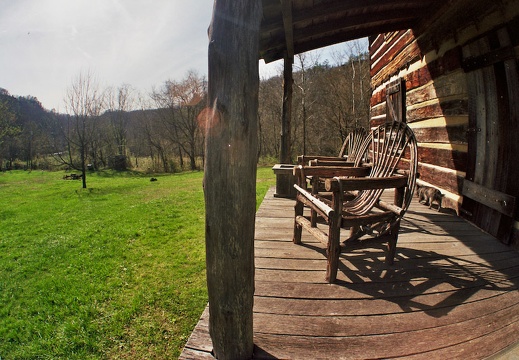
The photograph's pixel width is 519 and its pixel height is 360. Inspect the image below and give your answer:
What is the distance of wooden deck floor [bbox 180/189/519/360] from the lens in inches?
58.1

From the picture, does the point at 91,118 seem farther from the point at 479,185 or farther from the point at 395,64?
the point at 479,185

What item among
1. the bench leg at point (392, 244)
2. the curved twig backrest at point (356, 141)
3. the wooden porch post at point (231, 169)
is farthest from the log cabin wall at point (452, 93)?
the wooden porch post at point (231, 169)

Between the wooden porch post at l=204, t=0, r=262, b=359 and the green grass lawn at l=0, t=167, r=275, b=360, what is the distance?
1.30 m

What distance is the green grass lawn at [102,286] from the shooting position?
2.47m

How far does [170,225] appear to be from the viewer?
20.2ft

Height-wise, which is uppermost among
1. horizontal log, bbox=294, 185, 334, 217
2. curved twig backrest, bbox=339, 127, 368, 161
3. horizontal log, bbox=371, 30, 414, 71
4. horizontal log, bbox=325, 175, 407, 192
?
horizontal log, bbox=371, 30, 414, 71

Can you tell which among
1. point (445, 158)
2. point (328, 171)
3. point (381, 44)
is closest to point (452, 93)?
Result: point (445, 158)

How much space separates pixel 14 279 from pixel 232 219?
4.91 m

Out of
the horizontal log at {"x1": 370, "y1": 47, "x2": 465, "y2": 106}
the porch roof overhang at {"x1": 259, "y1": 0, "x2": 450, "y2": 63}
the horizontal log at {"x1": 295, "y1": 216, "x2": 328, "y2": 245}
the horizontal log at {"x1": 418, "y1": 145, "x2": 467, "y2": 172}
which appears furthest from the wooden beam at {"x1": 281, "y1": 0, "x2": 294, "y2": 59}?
the horizontal log at {"x1": 418, "y1": 145, "x2": 467, "y2": 172}

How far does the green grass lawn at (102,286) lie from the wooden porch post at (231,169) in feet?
4.26

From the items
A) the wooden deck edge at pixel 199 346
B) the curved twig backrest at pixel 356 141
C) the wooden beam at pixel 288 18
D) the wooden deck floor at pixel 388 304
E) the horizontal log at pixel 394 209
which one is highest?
the wooden beam at pixel 288 18

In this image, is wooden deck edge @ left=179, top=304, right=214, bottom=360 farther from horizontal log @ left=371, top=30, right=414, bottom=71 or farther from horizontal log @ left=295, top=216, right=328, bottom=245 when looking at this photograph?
horizontal log @ left=371, top=30, right=414, bottom=71

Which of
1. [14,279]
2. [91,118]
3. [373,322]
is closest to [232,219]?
[373,322]

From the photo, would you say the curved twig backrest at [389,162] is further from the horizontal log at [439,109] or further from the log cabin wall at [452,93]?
the horizontal log at [439,109]
